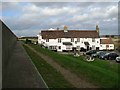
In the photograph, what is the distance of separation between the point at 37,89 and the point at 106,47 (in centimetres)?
8893

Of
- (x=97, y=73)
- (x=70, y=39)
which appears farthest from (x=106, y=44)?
(x=97, y=73)

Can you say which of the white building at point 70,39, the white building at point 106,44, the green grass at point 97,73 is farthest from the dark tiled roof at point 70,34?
the green grass at point 97,73

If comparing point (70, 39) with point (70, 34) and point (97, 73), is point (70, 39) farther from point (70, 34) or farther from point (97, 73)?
point (97, 73)

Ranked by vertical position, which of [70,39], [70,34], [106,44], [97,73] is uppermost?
[70,34]

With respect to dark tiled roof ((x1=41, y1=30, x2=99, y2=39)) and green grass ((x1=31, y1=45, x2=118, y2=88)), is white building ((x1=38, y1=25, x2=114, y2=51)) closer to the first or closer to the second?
dark tiled roof ((x1=41, y1=30, x2=99, y2=39))

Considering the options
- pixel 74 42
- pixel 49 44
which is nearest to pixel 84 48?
pixel 74 42

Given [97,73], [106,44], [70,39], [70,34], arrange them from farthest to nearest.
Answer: [106,44] < [70,34] < [70,39] < [97,73]

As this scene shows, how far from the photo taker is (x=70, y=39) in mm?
92812

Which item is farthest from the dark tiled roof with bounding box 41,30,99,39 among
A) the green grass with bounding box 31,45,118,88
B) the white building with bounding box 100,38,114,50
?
the green grass with bounding box 31,45,118,88

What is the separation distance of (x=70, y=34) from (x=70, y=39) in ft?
6.27

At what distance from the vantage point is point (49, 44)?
306 feet

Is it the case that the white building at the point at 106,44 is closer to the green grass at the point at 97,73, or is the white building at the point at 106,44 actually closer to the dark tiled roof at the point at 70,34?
the dark tiled roof at the point at 70,34

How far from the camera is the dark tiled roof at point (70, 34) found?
9319cm

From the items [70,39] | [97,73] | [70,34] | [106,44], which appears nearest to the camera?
[97,73]
